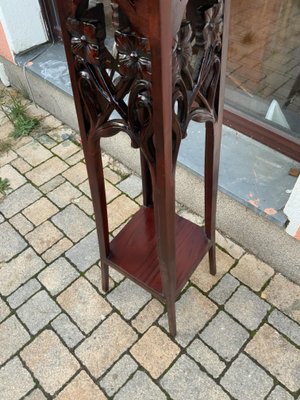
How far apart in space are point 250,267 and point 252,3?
4.76 ft

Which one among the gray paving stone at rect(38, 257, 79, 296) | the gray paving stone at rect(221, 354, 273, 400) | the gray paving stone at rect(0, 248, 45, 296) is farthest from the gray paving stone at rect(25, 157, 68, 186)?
the gray paving stone at rect(221, 354, 273, 400)

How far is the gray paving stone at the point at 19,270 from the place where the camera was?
213 cm

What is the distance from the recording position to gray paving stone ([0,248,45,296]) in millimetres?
2133

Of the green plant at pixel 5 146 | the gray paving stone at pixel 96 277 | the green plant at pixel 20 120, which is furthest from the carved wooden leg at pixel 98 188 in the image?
the green plant at pixel 20 120

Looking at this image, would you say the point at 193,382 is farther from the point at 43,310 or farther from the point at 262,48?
the point at 262,48

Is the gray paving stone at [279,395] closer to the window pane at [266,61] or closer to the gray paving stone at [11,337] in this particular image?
the gray paving stone at [11,337]

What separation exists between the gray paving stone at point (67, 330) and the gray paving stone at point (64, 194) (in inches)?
32.1

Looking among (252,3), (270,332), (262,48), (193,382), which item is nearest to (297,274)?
(270,332)

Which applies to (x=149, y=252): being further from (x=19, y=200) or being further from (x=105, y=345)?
(x=19, y=200)

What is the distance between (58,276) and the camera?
85.1 inches

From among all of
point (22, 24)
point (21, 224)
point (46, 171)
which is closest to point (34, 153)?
point (46, 171)

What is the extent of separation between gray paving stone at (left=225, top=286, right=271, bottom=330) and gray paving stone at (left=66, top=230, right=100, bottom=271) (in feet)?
2.64

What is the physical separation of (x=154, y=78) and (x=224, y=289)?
1381 mm

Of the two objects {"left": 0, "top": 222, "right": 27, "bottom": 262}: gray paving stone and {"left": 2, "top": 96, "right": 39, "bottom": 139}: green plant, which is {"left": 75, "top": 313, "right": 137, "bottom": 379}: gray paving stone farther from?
{"left": 2, "top": 96, "right": 39, "bottom": 139}: green plant
